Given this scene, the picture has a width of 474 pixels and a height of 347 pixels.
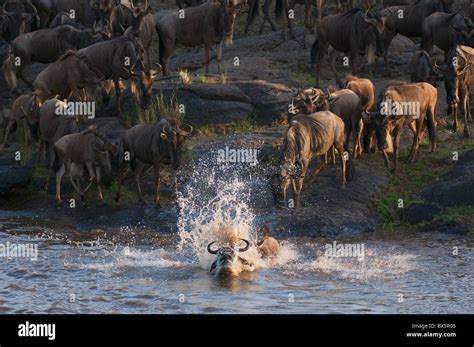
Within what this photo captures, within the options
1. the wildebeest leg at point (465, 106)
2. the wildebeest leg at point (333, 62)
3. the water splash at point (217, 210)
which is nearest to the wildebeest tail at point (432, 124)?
the wildebeest leg at point (465, 106)

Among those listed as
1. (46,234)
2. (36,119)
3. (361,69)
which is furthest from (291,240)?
(361,69)

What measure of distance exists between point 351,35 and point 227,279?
9714mm

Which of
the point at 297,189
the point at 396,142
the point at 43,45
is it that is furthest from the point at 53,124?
the point at 396,142

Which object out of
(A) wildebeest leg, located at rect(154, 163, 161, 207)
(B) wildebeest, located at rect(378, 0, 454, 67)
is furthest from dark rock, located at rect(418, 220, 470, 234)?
(B) wildebeest, located at rect(378, 0, 454, 67)

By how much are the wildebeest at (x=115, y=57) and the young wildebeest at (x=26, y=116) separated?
1273 mm

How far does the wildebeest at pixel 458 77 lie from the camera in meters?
21.8

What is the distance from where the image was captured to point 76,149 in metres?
20.1

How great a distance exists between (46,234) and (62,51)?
23.2ft

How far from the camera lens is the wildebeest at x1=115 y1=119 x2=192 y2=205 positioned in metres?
19.3

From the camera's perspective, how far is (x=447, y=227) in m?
18.2

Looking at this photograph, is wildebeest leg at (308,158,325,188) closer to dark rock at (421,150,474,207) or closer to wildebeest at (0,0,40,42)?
dark rock at (421,150,474,207)

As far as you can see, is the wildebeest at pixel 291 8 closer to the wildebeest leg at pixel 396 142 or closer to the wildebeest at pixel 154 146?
the wildebeest leg at pixel 396 142
